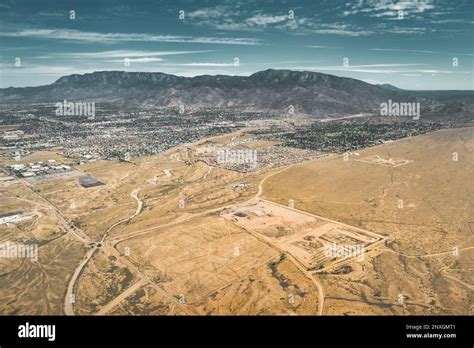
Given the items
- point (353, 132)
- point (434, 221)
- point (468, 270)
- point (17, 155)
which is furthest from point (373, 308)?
point (353, 132)

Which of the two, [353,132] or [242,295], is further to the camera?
[353,132]

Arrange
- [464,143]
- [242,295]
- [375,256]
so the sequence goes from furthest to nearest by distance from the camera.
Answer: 1. [464,143]
2. [375,256]
3. [242,295]

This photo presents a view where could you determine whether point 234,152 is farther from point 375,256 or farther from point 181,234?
point 375,256

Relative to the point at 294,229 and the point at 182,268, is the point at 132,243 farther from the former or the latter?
the point at 294,229

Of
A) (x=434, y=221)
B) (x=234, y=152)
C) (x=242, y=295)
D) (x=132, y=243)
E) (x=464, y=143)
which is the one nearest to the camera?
(x=242, y=295)

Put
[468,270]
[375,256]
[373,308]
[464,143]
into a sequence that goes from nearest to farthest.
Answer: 1. [373,308]
2. [468,270]
3. [375,256]
4. [464,143]

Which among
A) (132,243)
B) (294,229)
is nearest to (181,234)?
(132,243)

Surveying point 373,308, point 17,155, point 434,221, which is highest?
point 17,155

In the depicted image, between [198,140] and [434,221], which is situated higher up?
[198,140]
